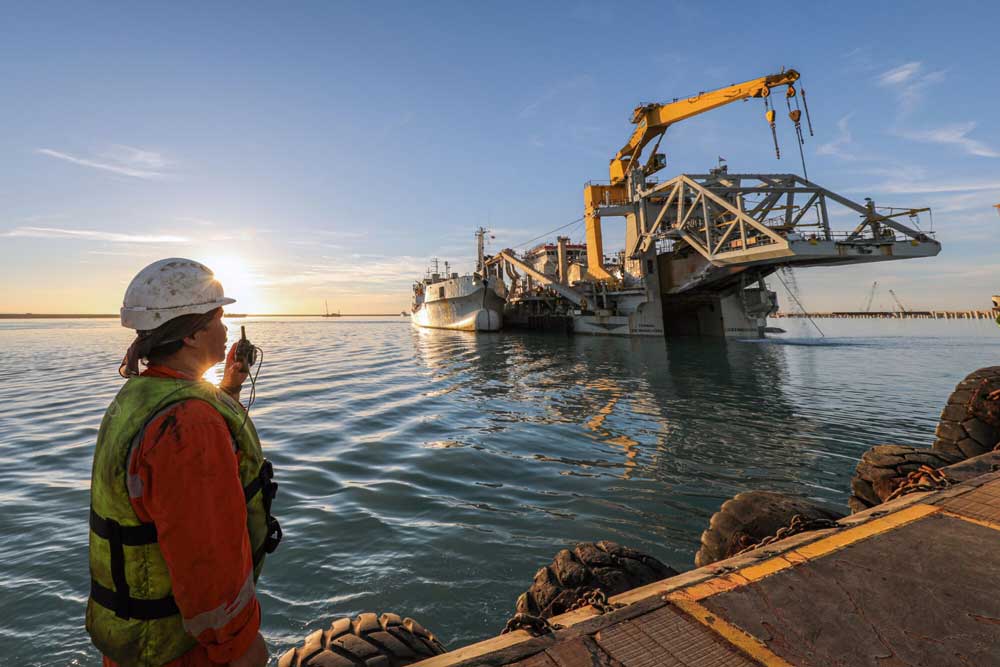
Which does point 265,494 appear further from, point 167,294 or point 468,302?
point 468,302

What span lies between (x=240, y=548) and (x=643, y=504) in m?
5.23

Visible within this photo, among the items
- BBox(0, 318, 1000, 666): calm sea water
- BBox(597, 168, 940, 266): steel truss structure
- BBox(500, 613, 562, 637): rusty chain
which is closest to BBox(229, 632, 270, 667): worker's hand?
BBox(500, 613, 562, 637): rusty chain

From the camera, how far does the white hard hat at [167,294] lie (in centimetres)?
186

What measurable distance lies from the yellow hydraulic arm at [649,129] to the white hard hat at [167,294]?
3547cm

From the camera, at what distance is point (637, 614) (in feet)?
7.86

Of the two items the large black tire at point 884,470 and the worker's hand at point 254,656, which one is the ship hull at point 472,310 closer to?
the large black tire at point 884,470

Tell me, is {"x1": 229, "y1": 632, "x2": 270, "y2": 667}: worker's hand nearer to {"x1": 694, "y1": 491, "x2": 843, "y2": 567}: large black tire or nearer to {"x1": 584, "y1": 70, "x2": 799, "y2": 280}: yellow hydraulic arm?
{"x1": 694, "y1": 491, "x2": 843, "y2": 567}: large black tire

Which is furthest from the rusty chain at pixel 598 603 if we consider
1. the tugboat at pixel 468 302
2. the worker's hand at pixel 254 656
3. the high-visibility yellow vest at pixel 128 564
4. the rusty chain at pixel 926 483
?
the tugboat at pixel 468 302

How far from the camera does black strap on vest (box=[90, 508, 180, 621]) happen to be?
1667 millimetres

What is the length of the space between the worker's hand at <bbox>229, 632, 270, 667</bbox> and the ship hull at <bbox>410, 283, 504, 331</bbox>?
143ft

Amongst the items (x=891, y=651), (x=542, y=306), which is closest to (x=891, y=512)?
(x=891, y=651)

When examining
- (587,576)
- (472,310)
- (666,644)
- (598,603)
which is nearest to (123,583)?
(598,603)

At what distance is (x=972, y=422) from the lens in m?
6.12

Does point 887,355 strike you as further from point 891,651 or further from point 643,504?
point 891,651
